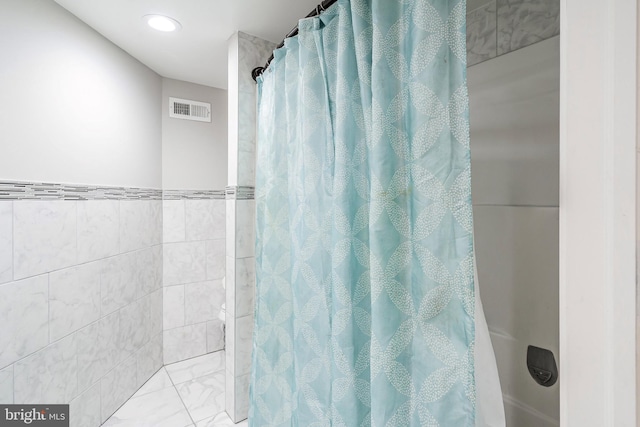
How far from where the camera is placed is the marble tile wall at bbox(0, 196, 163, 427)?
4.28ft

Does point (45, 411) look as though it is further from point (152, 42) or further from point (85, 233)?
point (152, 42)

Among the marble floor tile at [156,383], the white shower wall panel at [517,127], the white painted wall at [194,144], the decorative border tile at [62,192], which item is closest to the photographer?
the white shower wall panel at [517,127]

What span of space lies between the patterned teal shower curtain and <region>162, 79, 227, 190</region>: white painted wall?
1437 millimetres

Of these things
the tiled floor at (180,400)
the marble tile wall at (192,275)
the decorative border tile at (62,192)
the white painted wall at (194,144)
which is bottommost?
the tiled floor at (180,400)

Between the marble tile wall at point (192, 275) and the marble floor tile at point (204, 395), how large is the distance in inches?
14.6

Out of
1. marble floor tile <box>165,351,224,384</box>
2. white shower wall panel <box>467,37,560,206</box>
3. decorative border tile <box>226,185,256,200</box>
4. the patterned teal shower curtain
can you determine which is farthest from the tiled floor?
white shower wall panel <box>467,37,560,206</box>

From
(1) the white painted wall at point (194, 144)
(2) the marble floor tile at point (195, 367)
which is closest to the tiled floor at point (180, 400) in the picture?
(2) the marble floor tile at point (195, 367)

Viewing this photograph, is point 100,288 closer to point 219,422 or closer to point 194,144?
point 219,422

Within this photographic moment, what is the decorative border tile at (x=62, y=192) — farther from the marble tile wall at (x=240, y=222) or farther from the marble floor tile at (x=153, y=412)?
the marble floor tile at (x=153, y=412)

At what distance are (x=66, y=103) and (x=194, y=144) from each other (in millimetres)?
983

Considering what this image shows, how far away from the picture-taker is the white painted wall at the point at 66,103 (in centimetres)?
130

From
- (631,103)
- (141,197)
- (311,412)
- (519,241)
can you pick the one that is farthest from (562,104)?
(141,197)

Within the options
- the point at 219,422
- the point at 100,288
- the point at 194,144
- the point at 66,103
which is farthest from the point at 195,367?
the point at 66,103

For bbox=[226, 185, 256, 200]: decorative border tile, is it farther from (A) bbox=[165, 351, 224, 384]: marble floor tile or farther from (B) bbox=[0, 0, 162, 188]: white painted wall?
(A) bbox=[165, 351, 224, 384]: marble floor tile
